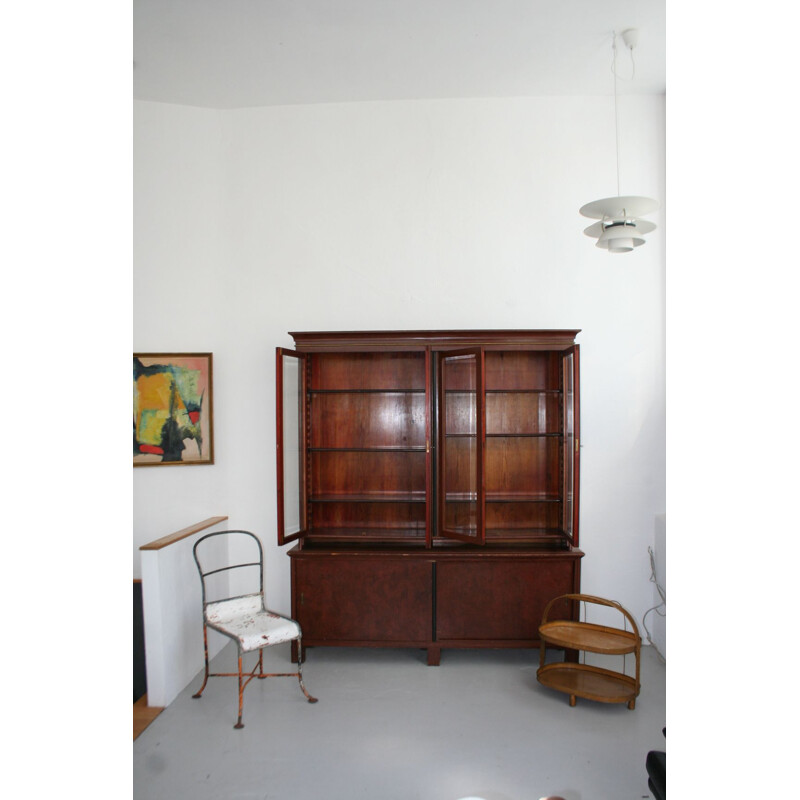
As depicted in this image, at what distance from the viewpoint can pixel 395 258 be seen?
400 centimetres

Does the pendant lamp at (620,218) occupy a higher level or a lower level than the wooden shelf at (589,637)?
higher

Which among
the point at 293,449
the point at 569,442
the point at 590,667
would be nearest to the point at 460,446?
the point at 569,442

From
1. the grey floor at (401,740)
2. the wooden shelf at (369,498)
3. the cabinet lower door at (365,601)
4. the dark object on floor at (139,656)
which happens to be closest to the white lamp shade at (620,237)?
the wooden shelf at (369,498)

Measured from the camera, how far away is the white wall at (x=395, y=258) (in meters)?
3.91

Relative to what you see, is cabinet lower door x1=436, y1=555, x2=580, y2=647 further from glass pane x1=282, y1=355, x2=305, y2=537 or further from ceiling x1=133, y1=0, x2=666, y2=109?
ceiling x1=133, y1=0, x2=666, y2=109

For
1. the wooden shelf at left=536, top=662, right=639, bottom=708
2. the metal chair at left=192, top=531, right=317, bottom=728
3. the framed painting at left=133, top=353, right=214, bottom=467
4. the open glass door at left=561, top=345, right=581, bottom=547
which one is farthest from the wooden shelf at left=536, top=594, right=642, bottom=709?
the framed painting at left=133, top=353, right=214, bottom=467

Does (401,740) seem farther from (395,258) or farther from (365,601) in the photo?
(395,258)

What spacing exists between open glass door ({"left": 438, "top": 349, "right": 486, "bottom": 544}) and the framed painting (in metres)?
1.79

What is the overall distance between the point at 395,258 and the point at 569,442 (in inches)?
73.3

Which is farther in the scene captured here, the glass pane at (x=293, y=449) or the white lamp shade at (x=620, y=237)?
the glass pane at (x=293, y=449)

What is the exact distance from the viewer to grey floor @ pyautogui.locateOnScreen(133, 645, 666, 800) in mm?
2305

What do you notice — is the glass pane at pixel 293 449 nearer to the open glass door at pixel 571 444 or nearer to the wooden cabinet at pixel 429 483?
the wooden cabinet at pixel 429 483
